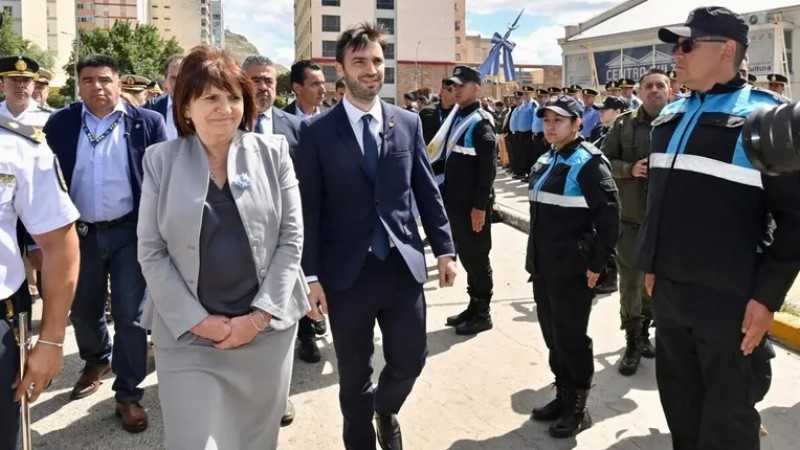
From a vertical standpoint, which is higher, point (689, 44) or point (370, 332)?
point (689, 44)

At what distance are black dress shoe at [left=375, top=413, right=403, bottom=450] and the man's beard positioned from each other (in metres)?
1.65

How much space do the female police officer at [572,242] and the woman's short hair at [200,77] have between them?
1971 millimetres

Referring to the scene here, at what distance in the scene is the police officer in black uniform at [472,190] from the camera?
5.66 m

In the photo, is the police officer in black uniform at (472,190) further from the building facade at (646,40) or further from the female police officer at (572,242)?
the building facade at (646,40)

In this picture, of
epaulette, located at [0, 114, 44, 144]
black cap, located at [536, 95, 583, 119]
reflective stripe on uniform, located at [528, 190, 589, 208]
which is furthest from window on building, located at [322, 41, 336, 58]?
epaulette, located at [0, 114, 44, 144]

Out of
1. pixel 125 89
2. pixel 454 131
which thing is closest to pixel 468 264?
pixel 454 131

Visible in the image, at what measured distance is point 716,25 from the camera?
9.43 ft

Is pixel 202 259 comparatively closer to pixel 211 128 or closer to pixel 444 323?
pixel 211 128

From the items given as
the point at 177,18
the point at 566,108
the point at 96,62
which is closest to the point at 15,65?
the point at 96,62

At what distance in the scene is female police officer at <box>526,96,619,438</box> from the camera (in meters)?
3.78

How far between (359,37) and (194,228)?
137cm

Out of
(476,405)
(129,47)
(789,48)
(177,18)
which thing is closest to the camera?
(476,405)

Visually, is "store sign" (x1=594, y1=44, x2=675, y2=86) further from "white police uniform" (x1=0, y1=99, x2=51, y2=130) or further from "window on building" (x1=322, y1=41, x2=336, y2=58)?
"window on building" (x1=322, y1=41, x2=336, y2=58)

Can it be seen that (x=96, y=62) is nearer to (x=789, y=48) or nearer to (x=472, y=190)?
(x=472, y=190)
